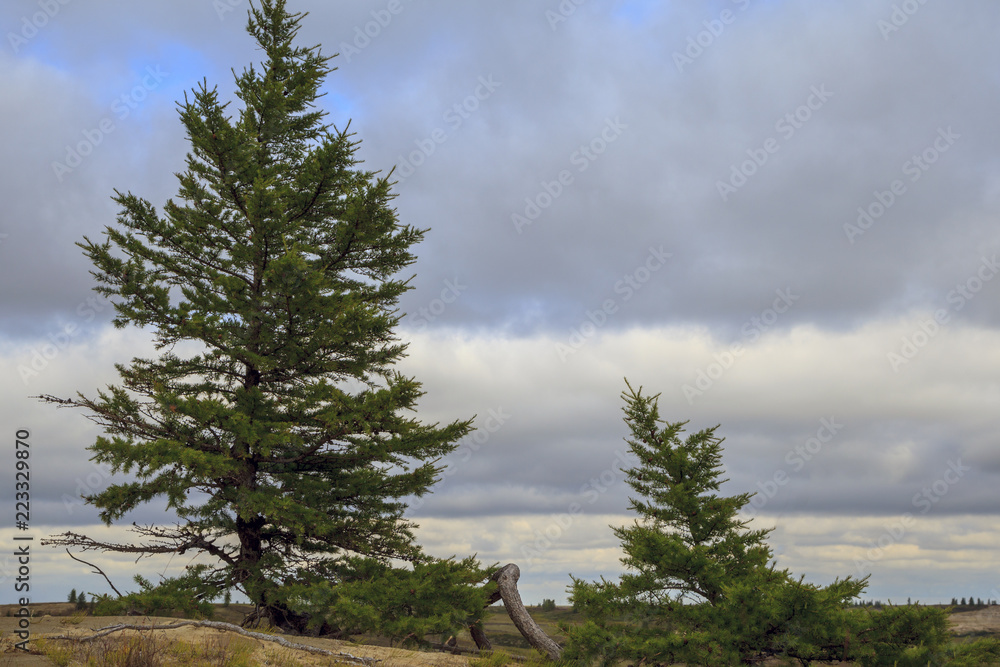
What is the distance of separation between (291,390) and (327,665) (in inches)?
313

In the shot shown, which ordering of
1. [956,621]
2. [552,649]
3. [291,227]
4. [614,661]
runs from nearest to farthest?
[956,621] → [614,661] → [552,649] → [291,227]

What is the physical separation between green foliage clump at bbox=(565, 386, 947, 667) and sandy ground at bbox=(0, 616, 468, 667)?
3.15 metres

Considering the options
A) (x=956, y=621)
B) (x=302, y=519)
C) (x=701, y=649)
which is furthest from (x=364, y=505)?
(x=956, y=621)

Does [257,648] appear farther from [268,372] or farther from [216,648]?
[268,372]

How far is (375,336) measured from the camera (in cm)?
1733

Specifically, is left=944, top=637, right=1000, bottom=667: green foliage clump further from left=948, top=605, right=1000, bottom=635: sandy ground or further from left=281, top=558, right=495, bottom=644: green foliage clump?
left=281, top=558, right=495, bottom=644: green foliage clump

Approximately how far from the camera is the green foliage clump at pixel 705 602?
1182cm

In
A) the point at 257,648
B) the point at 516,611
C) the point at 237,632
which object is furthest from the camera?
the point at 516,611

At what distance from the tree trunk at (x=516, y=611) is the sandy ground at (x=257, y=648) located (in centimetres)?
275

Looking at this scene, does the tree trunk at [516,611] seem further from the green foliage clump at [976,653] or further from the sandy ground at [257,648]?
the green foliage clump at [976,653]

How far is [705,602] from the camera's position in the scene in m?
13.5

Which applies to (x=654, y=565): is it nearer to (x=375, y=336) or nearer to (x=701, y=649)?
(x=701, y=649)

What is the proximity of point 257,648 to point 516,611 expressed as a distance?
6.63 metres

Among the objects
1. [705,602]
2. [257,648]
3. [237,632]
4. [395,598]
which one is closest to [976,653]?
[705,602]
